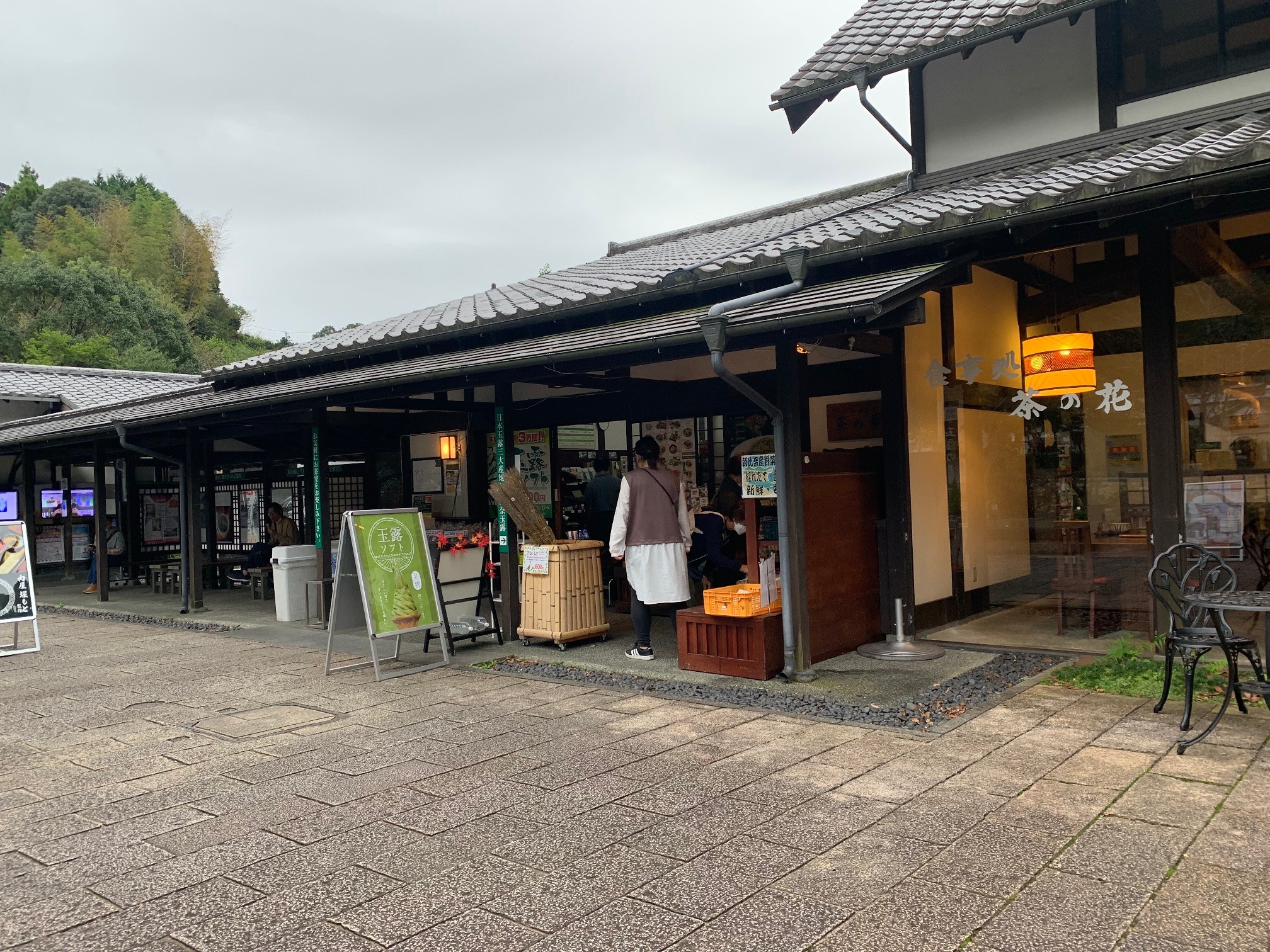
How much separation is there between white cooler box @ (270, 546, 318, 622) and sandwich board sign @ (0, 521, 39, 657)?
2408mm

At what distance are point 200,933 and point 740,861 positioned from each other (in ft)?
6.29

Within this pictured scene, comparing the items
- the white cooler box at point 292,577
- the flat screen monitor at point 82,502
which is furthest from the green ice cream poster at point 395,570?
the flat screen monitor at point 82,502

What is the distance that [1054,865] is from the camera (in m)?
3.23

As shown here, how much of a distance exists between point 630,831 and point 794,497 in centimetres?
301

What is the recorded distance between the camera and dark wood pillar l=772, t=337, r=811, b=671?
6.09 meters

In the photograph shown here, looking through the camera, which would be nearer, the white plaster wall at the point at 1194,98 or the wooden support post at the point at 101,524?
the white plaster wall at the point at 1194,98

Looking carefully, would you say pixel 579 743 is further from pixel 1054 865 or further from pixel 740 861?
pixel 1054 865

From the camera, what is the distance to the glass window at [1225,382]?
6031 mm

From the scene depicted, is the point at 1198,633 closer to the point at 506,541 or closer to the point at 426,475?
the point at 506,541

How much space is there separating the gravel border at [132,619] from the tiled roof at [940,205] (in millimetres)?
3441

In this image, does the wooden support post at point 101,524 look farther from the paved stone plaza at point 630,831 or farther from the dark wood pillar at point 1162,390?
the dark wood pillar at point 1162,390

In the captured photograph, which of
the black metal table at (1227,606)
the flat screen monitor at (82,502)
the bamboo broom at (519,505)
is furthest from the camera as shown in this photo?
the flat screen monitor at (82,502)

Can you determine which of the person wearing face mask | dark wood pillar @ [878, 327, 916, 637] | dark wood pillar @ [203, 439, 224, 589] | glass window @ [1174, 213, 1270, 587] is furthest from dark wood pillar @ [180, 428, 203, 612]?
glass window @ [1174, 213, 1270, 587]

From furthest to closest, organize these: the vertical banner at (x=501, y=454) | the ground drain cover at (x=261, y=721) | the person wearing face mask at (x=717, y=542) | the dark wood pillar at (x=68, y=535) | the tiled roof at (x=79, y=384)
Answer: the tiled roof at (x=79, y=384)
the dark wood pillar at (x=68, y=535)
the vertical banner at (x=501, y=454)
the person wearing face mask at (x=717, y=542)
the ground drain cover at (x=261, y=721)
